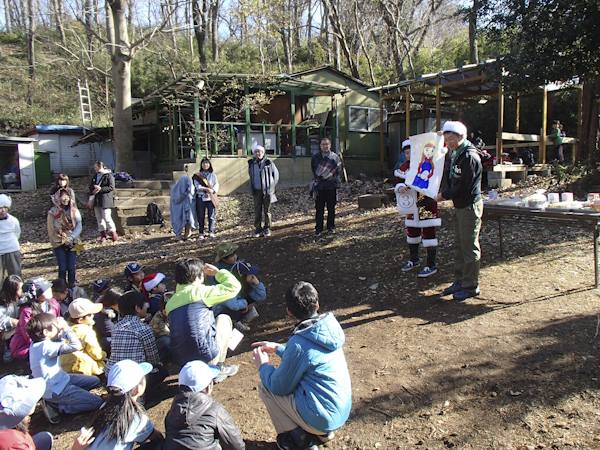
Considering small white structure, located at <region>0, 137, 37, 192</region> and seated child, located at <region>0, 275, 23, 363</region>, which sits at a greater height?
small white structure, located at <region>0, 137, 37, 192</region>

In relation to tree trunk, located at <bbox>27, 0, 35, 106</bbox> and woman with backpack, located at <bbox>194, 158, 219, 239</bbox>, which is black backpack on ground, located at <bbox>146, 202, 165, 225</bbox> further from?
tree trunk, located at <bbox>27, 0, 35, 106</bbox>

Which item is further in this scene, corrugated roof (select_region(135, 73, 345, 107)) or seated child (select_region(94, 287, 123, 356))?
corrugated roof (select_region(135, 73, 345, 107))

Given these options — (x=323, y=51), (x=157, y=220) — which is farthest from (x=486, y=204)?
(x=323, y=51)

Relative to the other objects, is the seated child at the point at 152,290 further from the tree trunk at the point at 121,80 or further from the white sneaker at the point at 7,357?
the tree trunk at the point at 121,80

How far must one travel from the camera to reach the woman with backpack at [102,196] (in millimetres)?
9994

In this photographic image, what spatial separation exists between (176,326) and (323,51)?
3313 cm

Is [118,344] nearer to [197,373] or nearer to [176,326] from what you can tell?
[176,326]

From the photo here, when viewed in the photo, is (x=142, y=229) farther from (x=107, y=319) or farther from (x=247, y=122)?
(x=107, y=319)

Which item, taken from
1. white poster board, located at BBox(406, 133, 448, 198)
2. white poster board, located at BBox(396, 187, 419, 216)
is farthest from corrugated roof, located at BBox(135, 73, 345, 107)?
white poster board, located at BBox(406, 133, 448, 198)

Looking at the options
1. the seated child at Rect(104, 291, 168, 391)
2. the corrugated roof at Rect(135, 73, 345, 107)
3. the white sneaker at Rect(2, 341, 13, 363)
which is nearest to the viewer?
the seated child at Rect(104, 291, 168, 391)

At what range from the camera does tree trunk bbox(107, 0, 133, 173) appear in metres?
14.6

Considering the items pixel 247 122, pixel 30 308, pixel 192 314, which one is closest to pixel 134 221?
pixel 247 122

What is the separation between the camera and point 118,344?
3.68 m

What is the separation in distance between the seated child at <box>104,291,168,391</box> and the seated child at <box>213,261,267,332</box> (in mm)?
1104
